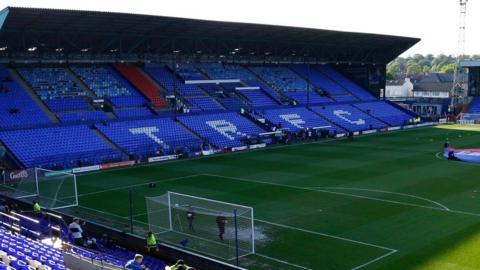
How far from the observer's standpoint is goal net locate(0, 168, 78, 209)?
2714cm

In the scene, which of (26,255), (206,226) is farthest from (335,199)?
(26,255)

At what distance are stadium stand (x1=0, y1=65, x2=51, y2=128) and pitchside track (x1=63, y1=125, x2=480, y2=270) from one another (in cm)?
1060

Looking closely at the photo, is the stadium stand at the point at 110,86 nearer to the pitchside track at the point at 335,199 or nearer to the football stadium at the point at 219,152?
the football stadium at the point at 219,152

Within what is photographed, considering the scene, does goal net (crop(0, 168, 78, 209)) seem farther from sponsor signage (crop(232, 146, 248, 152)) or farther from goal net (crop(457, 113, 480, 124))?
goal net (crop(457, 113, 480, 124))

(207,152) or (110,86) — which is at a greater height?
(110,86)

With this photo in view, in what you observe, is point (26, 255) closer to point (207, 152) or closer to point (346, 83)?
point (207, 152)

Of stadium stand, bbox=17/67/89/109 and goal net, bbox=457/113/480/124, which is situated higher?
stadium stand, bbox=17/67/89/109

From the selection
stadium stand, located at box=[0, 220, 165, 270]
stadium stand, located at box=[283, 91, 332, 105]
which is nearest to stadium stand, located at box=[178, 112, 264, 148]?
stadium stand, located at box=[283, 91, 332, 105]

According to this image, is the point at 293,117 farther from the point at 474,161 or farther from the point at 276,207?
the point at 276,207

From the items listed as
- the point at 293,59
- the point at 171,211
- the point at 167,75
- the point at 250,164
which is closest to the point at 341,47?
the point at 293,59

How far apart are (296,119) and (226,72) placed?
39.4 ft

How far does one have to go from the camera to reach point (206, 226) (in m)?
20.1

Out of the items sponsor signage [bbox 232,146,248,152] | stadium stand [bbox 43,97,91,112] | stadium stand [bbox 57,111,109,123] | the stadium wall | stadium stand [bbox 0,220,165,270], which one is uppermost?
stadium stand [bbox 43,97,91,112]

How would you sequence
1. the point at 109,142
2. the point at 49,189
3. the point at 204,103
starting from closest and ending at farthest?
the point at 49,189 → the point at 109,142 → the point at 204,103
